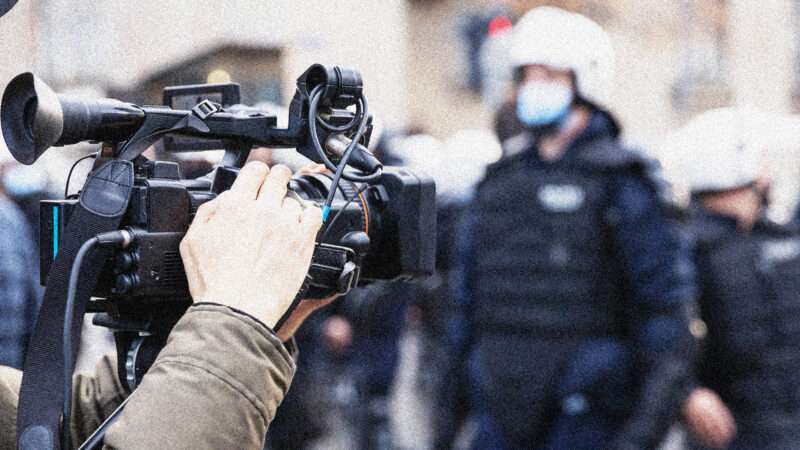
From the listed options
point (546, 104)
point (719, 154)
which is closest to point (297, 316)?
point (546, 104)

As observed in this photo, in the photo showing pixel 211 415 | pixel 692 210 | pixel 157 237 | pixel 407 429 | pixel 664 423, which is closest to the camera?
pixel 211 415

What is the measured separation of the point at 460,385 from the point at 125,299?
3338mm

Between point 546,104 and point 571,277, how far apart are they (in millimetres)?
687

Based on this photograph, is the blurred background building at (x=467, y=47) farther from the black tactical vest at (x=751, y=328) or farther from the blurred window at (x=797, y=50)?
the black tactical vest at (x=751, y=328)

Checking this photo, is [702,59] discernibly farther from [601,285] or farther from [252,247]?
[252,247]

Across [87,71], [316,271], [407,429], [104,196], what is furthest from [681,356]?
[87,71]

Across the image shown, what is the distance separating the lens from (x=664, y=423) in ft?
14.3

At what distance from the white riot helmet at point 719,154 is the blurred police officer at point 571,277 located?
60cm

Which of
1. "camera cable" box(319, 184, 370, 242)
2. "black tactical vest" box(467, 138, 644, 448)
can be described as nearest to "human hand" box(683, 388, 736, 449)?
"black tactical vest" box(467, 138, 644, 448)

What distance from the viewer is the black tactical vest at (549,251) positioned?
14.9ft

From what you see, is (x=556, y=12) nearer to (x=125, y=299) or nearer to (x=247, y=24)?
(x=125, y=299)

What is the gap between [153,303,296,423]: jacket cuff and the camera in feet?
5.34

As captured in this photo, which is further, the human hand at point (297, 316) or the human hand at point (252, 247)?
the human hand at point (297, 316)

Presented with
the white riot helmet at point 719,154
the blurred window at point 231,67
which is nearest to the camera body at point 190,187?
the white riot helmet at point 719,154
